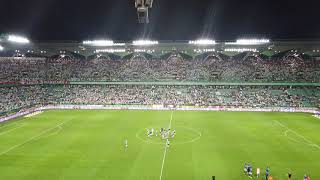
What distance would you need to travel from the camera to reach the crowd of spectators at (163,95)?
68688 millimetres

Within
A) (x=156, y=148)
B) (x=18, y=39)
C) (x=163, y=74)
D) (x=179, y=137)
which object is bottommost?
(x=156, y=148)

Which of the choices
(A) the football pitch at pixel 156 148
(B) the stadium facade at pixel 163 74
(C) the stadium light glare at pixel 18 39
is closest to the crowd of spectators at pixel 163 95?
(B) the stadium facade at pixel 163 74

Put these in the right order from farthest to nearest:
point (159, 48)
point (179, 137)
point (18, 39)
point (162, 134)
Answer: point (159, 48), point (18, 39), point (162, 134), point (179, 137)

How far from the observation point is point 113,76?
8394cm

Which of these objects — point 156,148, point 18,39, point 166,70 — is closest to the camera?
point 156,148

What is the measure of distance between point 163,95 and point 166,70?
46.0ft

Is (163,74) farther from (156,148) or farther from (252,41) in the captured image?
(156,148)

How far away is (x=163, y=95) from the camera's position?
7506cm

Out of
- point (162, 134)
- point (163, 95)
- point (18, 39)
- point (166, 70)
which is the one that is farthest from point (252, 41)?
point (18, 39)

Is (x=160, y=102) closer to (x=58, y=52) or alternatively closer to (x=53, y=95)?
(x=53, y=95)

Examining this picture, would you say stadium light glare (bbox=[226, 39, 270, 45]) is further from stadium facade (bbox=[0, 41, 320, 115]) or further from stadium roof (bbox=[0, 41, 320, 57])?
stadium roof (bbox=[0, 41, 320, 57])

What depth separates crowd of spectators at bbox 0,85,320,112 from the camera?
6869 centimetres

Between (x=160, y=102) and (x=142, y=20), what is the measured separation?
166 ft

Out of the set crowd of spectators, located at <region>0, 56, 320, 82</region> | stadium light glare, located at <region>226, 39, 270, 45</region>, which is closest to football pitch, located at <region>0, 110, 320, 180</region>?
crowd of spectators, located at <region>0, 56, 320, 82</region>
